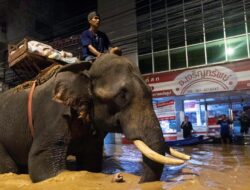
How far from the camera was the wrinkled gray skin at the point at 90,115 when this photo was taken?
3697mm

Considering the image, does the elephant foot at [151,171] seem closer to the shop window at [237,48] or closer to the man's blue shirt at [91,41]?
the man's blue shirt at [91,41]

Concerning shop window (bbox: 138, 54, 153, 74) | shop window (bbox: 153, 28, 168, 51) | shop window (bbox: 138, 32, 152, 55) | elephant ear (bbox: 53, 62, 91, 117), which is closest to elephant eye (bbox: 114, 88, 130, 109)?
elephant ear (bbox: 53, 62, 91, 117)

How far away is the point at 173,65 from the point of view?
743 inches

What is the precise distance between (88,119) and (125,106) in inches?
23.7

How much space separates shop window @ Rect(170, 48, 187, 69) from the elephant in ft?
47.2

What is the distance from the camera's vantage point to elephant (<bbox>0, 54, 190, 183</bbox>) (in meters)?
3.64

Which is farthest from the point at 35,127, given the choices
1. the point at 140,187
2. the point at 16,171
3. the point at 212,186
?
the point at 212,186

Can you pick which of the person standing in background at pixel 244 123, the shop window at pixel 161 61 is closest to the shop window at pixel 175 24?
the shop window at pixel 161 61

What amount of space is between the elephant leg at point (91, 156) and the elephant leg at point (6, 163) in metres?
0.94

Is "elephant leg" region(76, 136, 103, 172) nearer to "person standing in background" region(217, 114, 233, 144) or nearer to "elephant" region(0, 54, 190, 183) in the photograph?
"elephant" region(0, 54, 190, 183)

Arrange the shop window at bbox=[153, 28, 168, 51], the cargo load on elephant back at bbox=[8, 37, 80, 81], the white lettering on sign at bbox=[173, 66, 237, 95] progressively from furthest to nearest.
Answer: the shop window at bbox=[153, 28, 168, 51], the white lettering on sign at bbox=[173, 66, 237, 95], the cargo load on elephant back at bbox=[8, 37, 80, 81]

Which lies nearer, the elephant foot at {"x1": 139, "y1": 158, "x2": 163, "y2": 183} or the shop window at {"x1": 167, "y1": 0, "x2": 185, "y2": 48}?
the elephant foot at {"x1": 139, "y1": 158, "x2": 163, "y2": 183}

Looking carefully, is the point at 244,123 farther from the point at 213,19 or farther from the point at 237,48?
the point at 213,19

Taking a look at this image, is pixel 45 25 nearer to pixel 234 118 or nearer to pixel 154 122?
pixel 234 118
